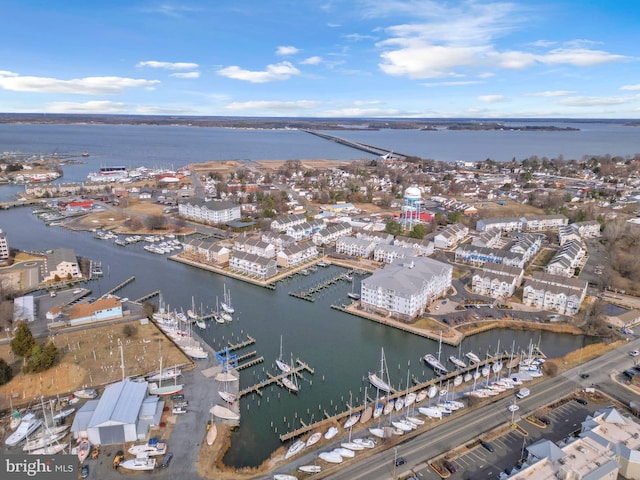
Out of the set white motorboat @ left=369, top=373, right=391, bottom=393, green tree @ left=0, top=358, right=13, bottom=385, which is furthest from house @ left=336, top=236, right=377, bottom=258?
green tree @ left=0, top=358, right=13, bottom=385

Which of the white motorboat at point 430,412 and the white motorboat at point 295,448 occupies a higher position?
the white motorboat at point 430,412

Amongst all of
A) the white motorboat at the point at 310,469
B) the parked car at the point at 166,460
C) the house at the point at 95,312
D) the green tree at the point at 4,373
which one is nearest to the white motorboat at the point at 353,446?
the white motorboat at the point at 310,469

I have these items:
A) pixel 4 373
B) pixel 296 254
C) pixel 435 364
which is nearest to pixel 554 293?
pixel 435 364

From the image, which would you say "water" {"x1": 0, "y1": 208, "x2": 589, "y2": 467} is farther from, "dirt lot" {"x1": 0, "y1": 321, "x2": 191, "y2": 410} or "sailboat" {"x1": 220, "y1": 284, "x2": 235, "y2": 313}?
"dirt lot" {"x1": 0, "y1": 321, "x2": 191, "y2": 410}

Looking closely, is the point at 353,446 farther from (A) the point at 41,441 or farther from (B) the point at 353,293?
(B) the point at 353,293

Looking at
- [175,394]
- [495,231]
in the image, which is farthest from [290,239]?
[175,394]

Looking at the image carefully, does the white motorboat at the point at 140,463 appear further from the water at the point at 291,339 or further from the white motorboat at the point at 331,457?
the white motorboat at the point at 331,457
